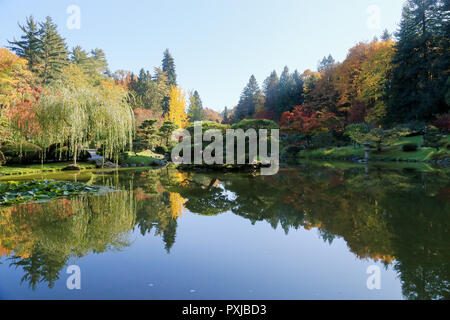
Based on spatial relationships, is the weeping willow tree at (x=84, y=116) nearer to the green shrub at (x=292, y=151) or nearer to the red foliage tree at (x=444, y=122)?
the green shrub at (x=292, y=151)

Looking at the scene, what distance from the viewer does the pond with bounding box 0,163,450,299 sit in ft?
7.45

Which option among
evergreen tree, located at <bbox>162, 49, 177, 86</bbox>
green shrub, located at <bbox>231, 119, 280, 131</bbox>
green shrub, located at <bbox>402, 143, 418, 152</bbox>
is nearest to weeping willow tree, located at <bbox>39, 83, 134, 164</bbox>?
green shrub, located at <bbox>231, 119, 280, 131</bbox>

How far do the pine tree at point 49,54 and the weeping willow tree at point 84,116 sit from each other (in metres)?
20.6

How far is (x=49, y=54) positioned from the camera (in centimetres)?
2841

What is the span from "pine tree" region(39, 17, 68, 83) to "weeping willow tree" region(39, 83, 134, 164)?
811 inches

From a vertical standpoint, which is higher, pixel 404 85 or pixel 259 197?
pixel 404 85

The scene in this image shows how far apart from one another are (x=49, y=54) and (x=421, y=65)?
37.2m

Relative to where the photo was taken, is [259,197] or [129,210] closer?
[129,210]

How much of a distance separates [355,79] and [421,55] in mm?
5808

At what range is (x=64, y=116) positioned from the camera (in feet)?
33.5

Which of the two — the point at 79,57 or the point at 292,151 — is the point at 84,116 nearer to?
the point at 292,151
